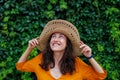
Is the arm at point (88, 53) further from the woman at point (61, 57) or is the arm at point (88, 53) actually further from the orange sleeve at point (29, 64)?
the orange sleeve at point (29, 64)

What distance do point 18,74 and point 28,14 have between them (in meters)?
0.80

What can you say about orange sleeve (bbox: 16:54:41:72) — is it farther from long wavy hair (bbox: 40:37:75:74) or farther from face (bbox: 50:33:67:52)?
face (bbox: 50:33:67:52)

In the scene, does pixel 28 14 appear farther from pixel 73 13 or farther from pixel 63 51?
pixel 63 51

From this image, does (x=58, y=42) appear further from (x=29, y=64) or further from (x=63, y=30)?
(x=29, y=64)

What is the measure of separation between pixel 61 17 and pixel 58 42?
107cm

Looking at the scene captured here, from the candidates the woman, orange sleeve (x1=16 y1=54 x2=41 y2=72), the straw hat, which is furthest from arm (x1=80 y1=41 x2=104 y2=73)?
orange sleeve (x1=16 y1=54 x2=41 y2=72)

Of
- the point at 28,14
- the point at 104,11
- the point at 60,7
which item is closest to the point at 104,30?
the point at 104,11

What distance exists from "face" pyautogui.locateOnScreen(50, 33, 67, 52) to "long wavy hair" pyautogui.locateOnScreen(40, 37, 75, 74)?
0.08 m

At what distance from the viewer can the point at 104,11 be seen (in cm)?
477

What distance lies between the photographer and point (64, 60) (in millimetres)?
3869

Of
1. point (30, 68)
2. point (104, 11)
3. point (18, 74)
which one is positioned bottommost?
point (18, 74)

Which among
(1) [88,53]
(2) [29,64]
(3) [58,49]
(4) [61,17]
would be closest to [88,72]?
(1) [88,53]

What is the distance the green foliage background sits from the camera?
4.69 m

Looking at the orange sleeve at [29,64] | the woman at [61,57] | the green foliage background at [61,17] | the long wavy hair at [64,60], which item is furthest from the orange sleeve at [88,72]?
the green foliage background at [61,17]
